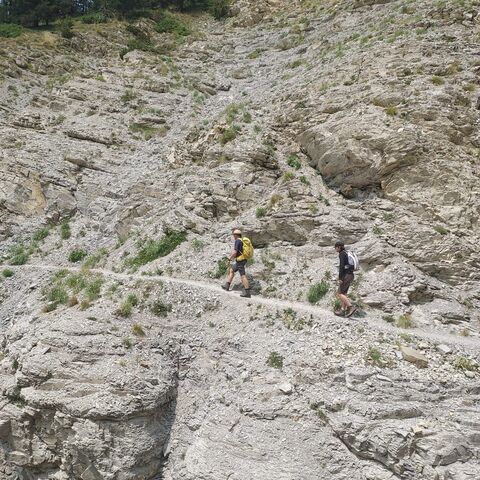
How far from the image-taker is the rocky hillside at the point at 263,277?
9.34m

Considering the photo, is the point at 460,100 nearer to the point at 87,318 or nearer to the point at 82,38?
the point at 87,318

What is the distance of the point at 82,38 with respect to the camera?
39406mm

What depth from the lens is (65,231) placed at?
837 inches

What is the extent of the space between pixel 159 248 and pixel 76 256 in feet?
16.9

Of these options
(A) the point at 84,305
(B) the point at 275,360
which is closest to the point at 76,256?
(A) the point at 84,305

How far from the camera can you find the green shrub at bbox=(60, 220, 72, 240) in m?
21.0

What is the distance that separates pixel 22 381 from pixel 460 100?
19095mm

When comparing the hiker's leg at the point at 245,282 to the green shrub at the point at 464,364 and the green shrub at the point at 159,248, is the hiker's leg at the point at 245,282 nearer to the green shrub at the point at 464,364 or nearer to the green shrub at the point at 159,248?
the green shrub at the point at 159,248

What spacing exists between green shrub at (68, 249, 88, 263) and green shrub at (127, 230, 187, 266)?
3.81 meters

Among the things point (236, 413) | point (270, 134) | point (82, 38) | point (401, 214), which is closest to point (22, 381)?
point (236, 413)

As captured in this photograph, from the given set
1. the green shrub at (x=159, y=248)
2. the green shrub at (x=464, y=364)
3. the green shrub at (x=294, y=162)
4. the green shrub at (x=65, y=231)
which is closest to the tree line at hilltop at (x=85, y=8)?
the green shrub at (x=65, y=231)

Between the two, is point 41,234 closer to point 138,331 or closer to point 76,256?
point 76,256

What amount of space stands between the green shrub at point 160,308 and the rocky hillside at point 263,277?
9 cm

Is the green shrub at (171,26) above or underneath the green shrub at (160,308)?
above
